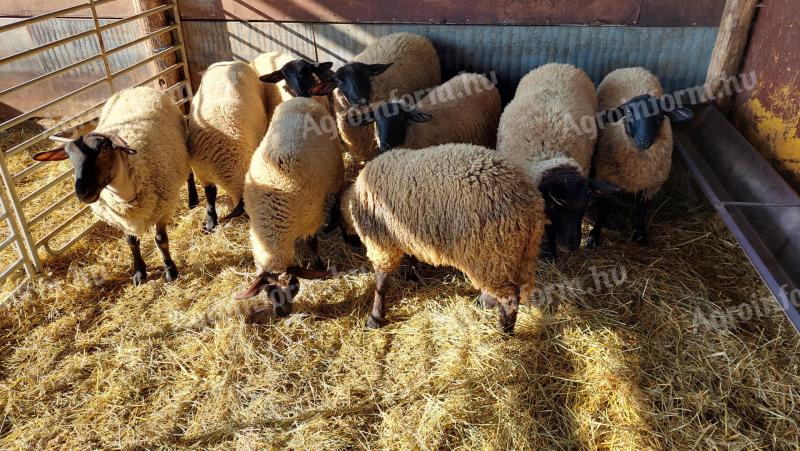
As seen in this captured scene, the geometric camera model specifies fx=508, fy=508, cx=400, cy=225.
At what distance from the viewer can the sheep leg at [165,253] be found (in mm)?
4102

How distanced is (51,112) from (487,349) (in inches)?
277

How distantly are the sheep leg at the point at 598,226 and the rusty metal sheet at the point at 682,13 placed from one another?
6.57 feet

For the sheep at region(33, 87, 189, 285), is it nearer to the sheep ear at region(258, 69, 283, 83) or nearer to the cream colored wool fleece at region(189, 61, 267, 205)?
the cream colored wool fleece at region(189, 61, 267, 205)

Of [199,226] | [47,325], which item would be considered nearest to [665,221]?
[199,226]

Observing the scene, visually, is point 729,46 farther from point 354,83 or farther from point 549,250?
point 354,83

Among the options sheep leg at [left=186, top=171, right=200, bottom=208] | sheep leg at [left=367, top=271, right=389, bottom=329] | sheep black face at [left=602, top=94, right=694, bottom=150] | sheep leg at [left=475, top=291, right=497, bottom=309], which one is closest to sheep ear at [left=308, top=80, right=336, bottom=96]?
sheep leg at [left=186, top=171, right=200, bottom=208]

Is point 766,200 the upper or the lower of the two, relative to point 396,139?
lower

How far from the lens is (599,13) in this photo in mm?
4961

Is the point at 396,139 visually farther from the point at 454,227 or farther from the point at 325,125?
the point at 454,227

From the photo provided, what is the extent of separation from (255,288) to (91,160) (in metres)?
1.34

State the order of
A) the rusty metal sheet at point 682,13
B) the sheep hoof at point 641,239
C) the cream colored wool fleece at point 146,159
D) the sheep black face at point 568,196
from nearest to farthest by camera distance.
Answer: the sheep black face at point 568,196 → the cream colored wool fleece at point 146,159 → the sheep hoof at point 641,239 → the rusty metal sheet at point 682,13

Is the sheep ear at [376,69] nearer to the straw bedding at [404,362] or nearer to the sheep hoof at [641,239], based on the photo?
the straw bedding at [404,362]

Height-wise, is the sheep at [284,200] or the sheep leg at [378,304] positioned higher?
the sheep at [284,200]

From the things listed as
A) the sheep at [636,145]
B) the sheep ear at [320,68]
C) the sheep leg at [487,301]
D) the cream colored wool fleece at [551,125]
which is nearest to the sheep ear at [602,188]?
the cream colored wool fleece at [551,125]
